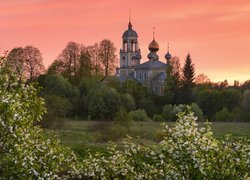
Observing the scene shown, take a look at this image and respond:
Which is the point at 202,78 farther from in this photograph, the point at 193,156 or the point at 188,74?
the point at 193,156

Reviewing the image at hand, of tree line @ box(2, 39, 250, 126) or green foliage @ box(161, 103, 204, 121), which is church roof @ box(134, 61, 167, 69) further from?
green foliage @ box(161, 103, 204, 121)

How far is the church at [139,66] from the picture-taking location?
125 meters

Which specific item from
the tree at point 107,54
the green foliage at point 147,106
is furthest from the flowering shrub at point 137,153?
the tree at point 107,54

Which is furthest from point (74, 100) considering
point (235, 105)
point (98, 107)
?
point (235, 105)

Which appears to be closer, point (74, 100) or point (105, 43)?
point (74, 100)

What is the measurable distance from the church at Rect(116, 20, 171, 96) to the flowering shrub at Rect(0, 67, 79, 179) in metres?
91.7

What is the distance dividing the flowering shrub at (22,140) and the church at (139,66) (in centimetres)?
9172

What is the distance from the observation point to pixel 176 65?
120 meters

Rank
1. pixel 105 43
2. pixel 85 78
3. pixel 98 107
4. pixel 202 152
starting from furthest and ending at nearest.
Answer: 1. pixel 105 43
2. pixel 85 78
3. pixel 98 107
4. pixel 202 152

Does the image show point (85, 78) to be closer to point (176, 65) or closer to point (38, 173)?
point (176, 65)

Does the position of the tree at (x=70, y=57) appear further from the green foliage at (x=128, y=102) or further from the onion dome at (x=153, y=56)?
the onion dome at (x=153, y=56)

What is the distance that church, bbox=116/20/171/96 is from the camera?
124812mm

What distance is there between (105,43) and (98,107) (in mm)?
29587

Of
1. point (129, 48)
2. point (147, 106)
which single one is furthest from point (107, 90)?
point (129, 48)
